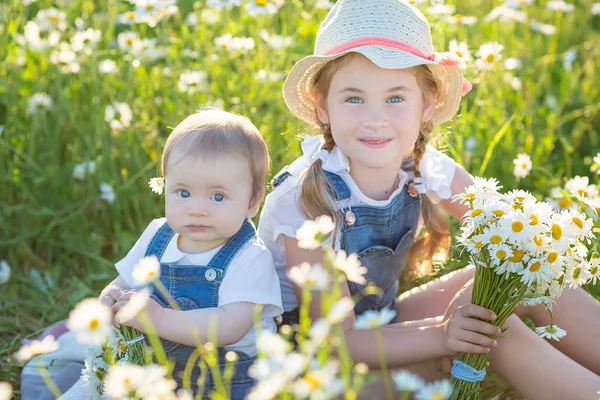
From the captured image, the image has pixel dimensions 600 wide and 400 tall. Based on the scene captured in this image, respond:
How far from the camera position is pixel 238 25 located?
10.5 ft

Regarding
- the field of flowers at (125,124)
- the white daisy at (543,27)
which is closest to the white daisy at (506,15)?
the field of flowers at (125,124)

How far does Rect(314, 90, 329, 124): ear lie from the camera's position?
212cm

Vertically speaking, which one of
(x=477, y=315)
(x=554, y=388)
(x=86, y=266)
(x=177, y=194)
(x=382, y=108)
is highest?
(x=382, y=108)

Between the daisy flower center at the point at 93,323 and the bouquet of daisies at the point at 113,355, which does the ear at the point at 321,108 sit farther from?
the daisy flower center at the point at 93,323

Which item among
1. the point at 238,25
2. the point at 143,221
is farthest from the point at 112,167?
the point at 238,25

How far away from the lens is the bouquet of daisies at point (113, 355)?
1793mm

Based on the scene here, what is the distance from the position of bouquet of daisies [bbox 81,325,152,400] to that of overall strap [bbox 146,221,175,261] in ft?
0.66

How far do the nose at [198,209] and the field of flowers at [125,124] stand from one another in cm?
75

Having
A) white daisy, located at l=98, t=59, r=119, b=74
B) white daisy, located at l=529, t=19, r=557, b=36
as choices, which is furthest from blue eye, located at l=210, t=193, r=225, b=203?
white daisy, located at l=529, t=19, r=557, b=36

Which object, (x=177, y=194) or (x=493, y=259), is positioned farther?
(x=177, y=194)

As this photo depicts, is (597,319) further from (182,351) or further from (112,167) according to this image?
(112,167)

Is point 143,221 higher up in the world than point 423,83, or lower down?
lower down

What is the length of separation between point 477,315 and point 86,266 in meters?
1.45

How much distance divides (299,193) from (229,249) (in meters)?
0.27
